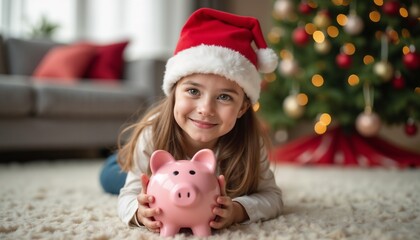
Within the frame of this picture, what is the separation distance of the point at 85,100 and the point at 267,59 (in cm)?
165

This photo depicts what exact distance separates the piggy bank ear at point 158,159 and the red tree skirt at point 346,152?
1512 mm

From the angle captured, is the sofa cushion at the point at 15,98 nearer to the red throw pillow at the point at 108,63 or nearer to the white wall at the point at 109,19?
the red throw pillow at the point at 108,63

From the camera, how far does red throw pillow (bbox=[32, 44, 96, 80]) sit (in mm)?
2885

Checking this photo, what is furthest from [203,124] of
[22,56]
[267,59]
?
[22,56]

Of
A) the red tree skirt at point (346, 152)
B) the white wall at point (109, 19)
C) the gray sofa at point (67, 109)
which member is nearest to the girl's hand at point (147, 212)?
the gray sofa at point (67, 109)

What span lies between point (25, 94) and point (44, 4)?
181 centimetres

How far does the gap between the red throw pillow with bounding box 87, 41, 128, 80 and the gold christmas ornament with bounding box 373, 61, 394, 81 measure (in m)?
1.82

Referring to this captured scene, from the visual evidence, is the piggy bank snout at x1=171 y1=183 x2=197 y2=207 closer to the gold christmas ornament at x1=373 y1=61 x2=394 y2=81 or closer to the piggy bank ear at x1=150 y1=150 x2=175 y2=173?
the piggy bank ear at x1=150 y1=150 x2=175 y2=173

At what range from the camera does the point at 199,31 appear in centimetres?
111

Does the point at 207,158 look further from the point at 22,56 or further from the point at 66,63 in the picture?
the point at 22,56

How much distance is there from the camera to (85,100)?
8.22 ft

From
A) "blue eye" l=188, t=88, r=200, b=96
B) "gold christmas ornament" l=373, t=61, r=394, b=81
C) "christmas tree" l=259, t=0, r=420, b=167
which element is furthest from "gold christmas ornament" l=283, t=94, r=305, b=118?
"blue eye" l=188, t=88, r=200, b=96

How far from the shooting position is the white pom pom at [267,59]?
3.75ft

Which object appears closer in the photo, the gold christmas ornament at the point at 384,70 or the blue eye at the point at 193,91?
the blue eye at the point at 193,91
